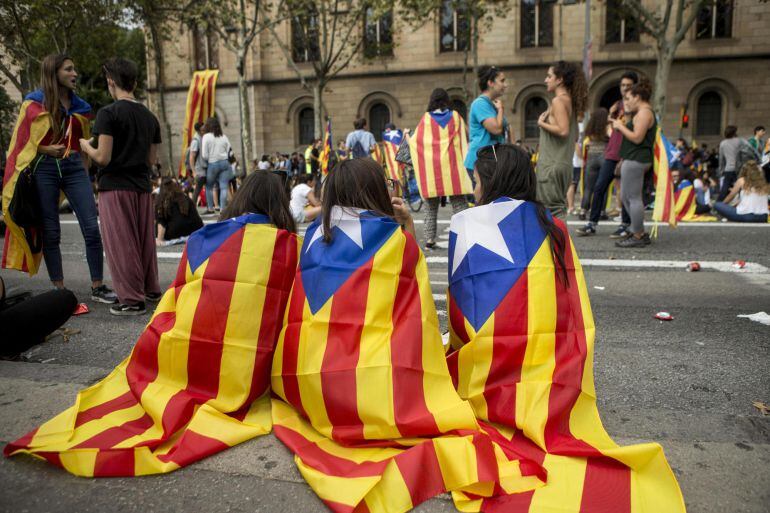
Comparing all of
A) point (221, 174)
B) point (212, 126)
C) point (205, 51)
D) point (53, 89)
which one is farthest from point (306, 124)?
point (53, 89)

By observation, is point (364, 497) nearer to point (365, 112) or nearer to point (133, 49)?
point (365, 112)

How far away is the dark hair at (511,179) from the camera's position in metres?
2.74

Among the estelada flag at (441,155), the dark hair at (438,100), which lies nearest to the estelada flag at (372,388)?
the estelada flag at (441,155)

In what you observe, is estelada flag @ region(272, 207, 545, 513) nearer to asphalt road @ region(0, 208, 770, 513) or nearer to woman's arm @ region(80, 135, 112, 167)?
asphalt road @ region(0, 208, 770, 513)

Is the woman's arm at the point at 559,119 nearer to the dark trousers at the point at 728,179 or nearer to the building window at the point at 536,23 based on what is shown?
the dark trousers at the point at 728,179

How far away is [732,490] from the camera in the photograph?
2.07m

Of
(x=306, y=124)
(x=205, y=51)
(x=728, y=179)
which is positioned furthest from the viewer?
(x=205, y=51)

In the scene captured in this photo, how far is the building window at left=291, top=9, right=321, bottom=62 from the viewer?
27.7 meters

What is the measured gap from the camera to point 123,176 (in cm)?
465

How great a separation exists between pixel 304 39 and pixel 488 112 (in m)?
23.1

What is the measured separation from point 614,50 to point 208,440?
2798 centimetres

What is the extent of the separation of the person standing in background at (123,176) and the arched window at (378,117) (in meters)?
24.9

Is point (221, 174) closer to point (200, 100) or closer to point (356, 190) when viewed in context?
point (200, 100)

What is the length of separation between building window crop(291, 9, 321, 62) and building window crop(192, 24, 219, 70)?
404 cm
